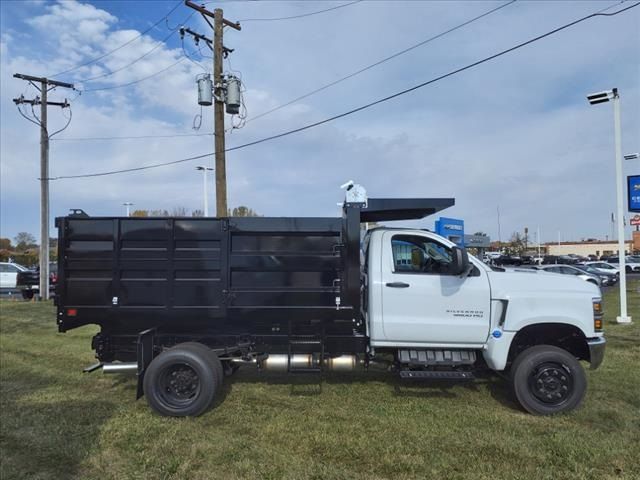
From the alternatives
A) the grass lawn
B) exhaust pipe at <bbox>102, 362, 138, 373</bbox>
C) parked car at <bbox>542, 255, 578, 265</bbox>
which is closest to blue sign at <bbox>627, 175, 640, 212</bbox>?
the grass lawn

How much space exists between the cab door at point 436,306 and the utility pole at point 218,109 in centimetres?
800

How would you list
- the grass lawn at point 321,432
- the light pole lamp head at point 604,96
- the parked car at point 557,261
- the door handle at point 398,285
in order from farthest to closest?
the parked car at point 557,261
the light pole lamp head at point 604,96
the door handle at point 398,285
the grass lawn at point 321,432

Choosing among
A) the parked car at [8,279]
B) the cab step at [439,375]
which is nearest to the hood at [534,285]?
the cab step at [439,375]

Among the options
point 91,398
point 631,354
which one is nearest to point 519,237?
point 631,354

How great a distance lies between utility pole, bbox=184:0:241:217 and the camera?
522 inches

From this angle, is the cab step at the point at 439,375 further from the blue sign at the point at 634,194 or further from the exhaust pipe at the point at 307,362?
the blue sign at the point at 634,194

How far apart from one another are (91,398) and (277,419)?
102 inches

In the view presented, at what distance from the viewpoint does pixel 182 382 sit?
569cm

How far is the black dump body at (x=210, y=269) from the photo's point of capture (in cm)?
570

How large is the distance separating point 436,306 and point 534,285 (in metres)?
1.16

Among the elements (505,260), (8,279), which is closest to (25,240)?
(8,279)

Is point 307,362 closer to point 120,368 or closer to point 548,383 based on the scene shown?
point 120,368

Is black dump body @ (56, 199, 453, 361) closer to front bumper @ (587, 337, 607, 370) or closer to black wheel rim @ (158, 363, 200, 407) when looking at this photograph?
black wheel rim @ (158, 363, 200, 407)

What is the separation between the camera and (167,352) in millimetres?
5652
